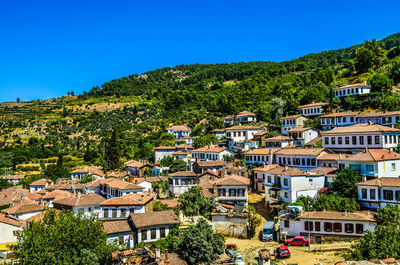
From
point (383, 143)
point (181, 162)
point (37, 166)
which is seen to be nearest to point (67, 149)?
point (37, 166)

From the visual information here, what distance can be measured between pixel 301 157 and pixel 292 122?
1860 centimetres

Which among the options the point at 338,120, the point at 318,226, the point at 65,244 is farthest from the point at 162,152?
the point at 65,244

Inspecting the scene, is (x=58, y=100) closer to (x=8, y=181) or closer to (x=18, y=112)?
(x=18, y=112)

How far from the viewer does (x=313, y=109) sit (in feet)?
223

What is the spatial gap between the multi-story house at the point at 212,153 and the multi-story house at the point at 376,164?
24.2 metres

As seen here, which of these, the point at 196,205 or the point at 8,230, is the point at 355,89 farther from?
the point at 8,230

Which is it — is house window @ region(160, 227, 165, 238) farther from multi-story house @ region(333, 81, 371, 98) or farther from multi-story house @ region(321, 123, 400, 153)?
multi-story house @ region(333, 81, 371, 98)

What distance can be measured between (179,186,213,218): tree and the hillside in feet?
126

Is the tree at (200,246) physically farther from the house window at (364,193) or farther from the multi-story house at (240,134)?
the multi-story house at (240,134)

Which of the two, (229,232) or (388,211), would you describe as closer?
(388,211)

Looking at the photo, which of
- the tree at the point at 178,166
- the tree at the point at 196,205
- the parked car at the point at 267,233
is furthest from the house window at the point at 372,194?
the tree at the point at 178,166

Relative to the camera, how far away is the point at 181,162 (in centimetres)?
5997

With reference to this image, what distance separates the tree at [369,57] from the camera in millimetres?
85312

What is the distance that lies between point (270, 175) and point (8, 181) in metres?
60.1
